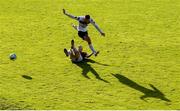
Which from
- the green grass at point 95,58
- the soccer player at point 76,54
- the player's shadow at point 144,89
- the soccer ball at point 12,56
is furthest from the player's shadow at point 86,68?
the soccer ball at point 12,56

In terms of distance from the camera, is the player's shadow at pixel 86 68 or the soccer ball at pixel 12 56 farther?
the soccer ball at pixel 12 56

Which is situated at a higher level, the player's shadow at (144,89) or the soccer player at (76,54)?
the soccer player at (76,54)

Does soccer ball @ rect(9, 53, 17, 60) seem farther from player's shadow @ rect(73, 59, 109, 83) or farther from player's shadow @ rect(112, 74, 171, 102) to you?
player's shadow @ rect(112, 74, 171, 102)

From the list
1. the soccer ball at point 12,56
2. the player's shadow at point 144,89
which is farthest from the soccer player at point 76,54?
the soccer ball at point 12,56

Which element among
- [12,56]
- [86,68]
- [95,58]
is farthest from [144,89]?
[12,56]

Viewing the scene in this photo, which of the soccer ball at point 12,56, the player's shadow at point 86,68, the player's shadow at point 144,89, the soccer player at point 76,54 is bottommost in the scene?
the player's shadow at point 144,89

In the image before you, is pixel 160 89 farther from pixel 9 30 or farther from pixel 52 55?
pixel 9 30

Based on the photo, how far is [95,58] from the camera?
21203mm

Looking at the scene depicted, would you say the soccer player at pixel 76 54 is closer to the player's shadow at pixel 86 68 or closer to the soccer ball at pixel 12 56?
the player's shadow at pixel 86 68

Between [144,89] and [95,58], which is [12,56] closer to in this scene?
[95,58]

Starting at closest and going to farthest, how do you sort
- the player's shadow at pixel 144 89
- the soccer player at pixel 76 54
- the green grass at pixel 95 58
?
the green grass at pixel 95 58 < the player's shadow at pixel 144 89 < the soccer player at pixel 76 54

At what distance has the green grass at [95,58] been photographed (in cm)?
1675

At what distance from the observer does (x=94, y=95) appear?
17.0 metres

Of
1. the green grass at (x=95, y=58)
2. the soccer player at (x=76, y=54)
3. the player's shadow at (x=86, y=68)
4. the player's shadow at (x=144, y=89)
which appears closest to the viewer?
the green grass at (x=95, y=58)
